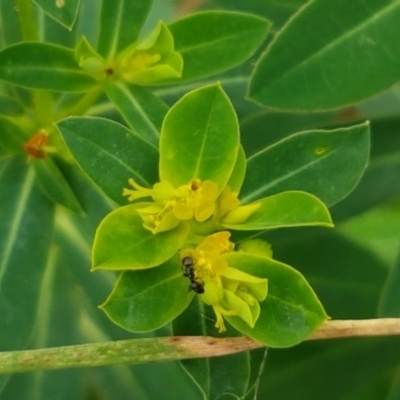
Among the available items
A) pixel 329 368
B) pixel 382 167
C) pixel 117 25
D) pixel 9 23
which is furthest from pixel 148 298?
pixel 329 368

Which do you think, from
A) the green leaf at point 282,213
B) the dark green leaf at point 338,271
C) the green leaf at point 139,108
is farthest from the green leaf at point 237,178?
the dark green leaf at point 338,271

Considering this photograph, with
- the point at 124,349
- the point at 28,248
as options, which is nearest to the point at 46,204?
the point at 28,248

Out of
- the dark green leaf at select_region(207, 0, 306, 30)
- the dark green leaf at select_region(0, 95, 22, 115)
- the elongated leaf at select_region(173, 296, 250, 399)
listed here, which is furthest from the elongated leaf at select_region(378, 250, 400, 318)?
the dark green leaf at select_region(0, 95, 22, 115)

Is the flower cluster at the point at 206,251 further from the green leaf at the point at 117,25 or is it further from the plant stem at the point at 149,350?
the green leaf at the point at 117,25

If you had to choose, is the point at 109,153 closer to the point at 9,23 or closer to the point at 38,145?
the point at 38,145

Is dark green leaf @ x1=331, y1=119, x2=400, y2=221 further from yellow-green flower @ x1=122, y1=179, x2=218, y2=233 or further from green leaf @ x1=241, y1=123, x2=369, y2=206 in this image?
yellow-green flower @ x1=122, y1=179, x2=218, y2=233
